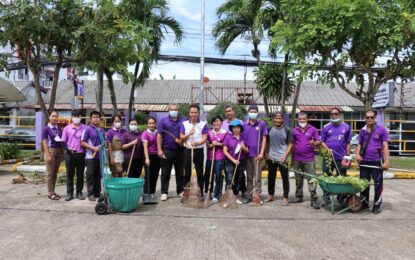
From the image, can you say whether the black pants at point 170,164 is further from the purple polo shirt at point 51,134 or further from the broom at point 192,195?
the purple polo shirt at point 51,134

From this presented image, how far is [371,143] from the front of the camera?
24.0ft

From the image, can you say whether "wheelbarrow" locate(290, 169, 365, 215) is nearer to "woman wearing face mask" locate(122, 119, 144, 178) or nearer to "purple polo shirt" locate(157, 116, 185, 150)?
"purple polo shirt" locate(157, 116, 185, 150)

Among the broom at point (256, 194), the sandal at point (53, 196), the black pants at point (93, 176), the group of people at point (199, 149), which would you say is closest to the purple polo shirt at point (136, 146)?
the group of people at point (199, 149)

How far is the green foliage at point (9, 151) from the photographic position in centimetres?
1445

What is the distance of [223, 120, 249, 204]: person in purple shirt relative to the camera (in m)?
7.68

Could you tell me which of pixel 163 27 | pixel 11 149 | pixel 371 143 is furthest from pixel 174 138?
pixel 163 27

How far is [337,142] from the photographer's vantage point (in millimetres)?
7676

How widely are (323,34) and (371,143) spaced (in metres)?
3.76

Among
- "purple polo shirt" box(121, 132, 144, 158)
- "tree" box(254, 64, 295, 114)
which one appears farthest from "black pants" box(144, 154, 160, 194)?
"tree" box(254, 64, 295, 114)

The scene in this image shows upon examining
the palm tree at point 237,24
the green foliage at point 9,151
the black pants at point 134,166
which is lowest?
the green foliage at point 9,151

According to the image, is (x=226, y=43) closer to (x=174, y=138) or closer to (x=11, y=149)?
(x=11, y=149)

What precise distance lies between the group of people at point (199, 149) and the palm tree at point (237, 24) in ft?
28.0

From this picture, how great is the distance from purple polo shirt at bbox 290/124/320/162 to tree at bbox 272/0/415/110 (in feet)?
10.5

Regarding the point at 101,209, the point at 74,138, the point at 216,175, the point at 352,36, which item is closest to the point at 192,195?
the point at 216,175
